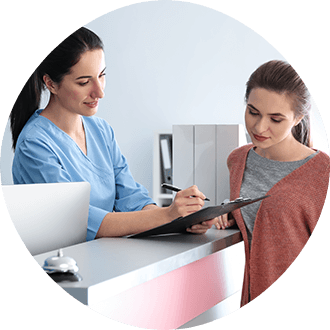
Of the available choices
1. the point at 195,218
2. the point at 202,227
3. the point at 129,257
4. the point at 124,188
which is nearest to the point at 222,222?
the point at 202,227

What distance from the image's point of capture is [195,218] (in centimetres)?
118

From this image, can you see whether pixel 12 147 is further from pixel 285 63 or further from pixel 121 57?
pixel 285 63

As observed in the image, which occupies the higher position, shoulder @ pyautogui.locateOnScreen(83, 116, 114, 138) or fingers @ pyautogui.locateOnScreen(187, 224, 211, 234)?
shoulder @ pyautogui.locateOnScreen(83, 116, 114, 138)

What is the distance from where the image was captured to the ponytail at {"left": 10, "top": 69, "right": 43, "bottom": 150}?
1374 mm

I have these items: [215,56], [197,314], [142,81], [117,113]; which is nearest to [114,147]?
[117,113]

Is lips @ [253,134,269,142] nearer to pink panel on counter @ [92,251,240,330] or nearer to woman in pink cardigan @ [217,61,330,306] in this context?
woman in pink cardigan @ [217,61,330,306]

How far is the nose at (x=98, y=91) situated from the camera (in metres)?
1.41

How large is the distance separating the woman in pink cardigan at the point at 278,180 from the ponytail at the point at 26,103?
0.68 m

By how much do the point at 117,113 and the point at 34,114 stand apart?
0.91 ft

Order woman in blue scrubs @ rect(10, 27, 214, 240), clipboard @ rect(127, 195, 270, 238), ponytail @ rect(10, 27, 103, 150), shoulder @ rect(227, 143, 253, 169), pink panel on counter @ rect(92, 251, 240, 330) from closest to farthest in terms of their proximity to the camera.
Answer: pink panel on counter @ rect(92, 251, 240, 330) → clipboard @ rect(127, 195, 270, 238) → woman in blue scrubs @ rect(10, 27, 214, 240) → ponytail @ rect(10, 27, 103, 150) → shoulder @ rect(227, 143, 253, 169)

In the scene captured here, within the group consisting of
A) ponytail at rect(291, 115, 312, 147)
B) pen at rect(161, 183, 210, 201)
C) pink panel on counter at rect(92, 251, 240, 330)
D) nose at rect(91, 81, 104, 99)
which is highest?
nose at rect(91, 81, 104, 99)

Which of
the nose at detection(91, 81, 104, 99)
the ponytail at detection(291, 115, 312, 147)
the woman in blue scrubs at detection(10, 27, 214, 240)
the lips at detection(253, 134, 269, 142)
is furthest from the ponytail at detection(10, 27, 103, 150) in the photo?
the ponytail at detection(291, 115, 312, 147)

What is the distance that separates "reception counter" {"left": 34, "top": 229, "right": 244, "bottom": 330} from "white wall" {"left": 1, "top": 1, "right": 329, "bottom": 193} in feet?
1.19

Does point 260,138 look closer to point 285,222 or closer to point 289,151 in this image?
point 289,151
